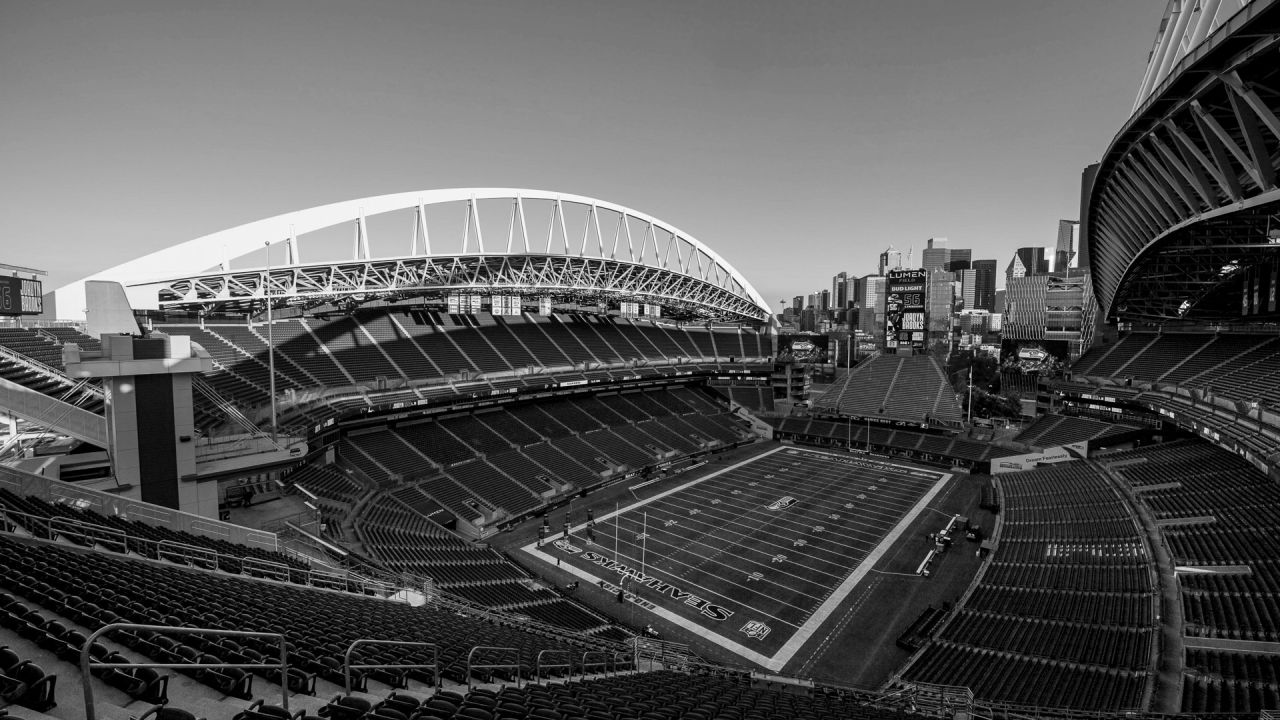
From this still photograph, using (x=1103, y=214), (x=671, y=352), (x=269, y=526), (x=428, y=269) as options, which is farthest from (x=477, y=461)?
(x=1103, y=214)

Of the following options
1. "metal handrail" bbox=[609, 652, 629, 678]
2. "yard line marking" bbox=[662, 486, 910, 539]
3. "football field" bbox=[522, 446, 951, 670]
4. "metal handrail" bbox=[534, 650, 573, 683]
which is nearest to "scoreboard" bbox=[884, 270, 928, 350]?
"football field" bbox=[522, 446, 951, 670]

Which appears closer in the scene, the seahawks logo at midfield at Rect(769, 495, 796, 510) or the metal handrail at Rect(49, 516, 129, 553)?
the metal handrail at Rect(49, 516, 129, 553)

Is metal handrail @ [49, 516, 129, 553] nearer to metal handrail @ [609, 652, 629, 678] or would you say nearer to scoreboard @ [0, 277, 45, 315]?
metal handrail @ [609, 652, 629, 678]

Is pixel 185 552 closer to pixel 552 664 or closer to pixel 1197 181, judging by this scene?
pixel 552 664

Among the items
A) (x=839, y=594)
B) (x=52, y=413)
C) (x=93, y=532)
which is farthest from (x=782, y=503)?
(x=52, y=413)

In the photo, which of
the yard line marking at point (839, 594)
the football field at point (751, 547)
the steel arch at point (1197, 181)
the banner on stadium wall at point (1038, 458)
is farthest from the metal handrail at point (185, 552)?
the banner on stadium wall at point (1038, 458)

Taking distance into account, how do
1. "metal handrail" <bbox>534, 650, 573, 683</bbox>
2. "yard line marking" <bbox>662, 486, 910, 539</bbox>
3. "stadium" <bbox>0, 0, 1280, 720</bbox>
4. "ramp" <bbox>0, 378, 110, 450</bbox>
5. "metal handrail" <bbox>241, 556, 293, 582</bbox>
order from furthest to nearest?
"yard line marking" <bbox>662, 486, 910, 539</bbox> → "ramp" <bbox>0, 378, 110, 450</bbox> → "metal handrail" <bbox>241, 556, 293, 582</bbox> → "metal handrail" <bbox>534, 650, 573, 683</bbox> → "stadium" <bbox>0, 0, 1280, 720</bbox>

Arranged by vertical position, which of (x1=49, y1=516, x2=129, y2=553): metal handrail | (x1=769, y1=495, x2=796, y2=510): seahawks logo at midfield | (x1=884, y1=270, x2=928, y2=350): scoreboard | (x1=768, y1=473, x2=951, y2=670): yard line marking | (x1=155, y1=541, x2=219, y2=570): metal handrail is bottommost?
(x1=768, y1=473, x2=951, y2=670): yard line marking
